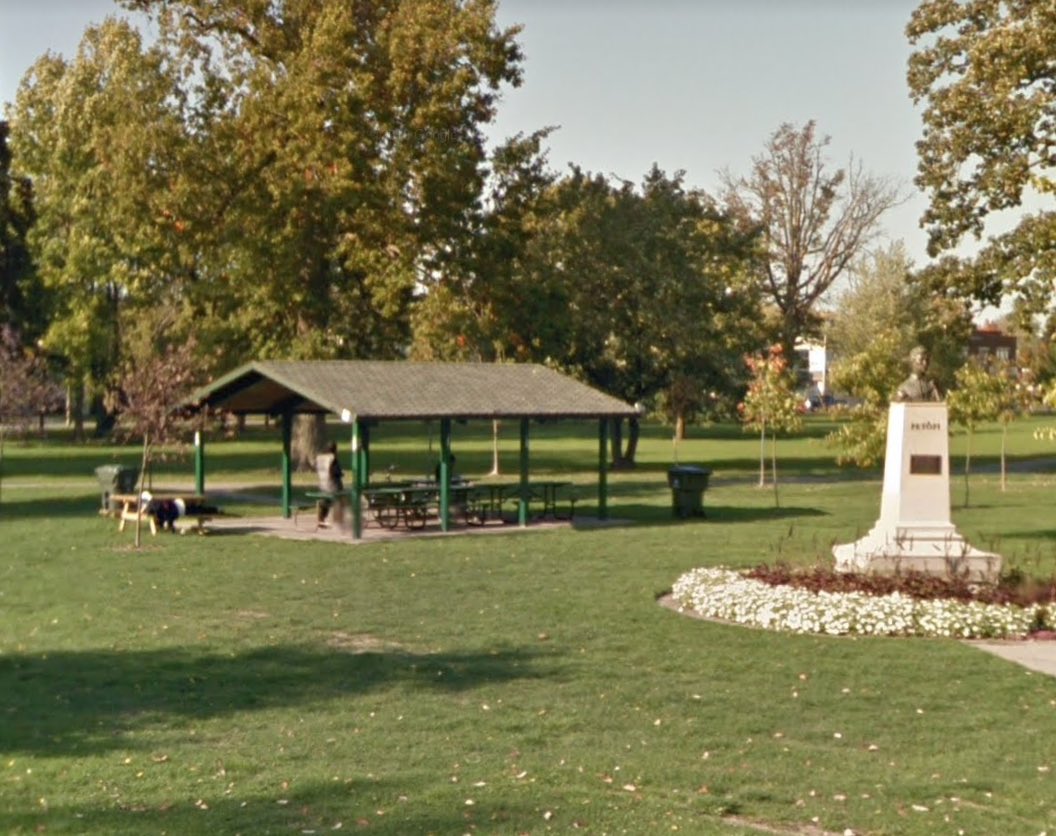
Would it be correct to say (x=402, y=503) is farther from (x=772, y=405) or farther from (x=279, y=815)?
(x=279, y=815)

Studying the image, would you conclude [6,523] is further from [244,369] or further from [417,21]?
[417,21]

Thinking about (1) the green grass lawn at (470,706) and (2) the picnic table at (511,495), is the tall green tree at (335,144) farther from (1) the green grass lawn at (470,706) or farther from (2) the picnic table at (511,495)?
(1) the green grass lawn at (470,706)

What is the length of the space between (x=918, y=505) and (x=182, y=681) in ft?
31.9

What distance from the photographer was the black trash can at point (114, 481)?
111 feet

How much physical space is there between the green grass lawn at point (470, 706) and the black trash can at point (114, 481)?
22.0 feet

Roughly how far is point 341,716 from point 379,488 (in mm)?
18176

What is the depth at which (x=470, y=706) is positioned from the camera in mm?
13664

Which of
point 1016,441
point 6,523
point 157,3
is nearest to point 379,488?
point 6,523

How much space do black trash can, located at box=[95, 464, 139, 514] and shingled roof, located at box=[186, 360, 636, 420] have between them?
7.58ft

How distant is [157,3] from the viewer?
1817 inches

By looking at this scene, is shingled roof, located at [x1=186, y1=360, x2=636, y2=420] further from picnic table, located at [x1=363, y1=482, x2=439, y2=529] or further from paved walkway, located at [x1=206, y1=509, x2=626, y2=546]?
paved walkway, located at [x1=206, y1=509, x2=626, y2=546]

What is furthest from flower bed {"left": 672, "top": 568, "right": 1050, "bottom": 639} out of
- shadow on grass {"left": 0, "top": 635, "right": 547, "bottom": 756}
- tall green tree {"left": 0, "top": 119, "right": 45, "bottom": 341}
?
tall green tree {"left": 0, "top": 119, "right": 45, "bottom": 341}

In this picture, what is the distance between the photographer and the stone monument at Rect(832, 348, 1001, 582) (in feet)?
66.7

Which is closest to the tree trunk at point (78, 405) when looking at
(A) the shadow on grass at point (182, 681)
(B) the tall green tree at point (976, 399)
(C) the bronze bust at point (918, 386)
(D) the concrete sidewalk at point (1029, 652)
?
(B) the tall green tree at point (976, 399)
